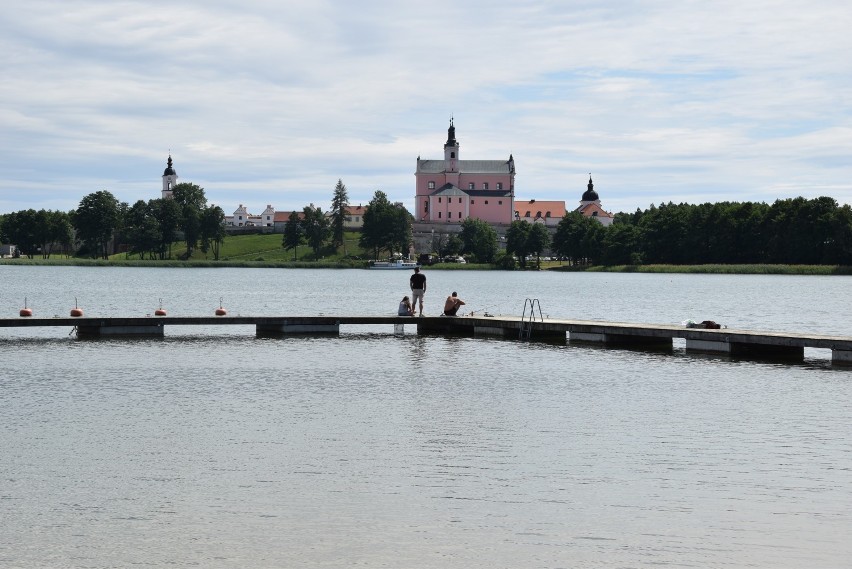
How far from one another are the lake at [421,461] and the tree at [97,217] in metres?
144

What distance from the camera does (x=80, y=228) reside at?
17550 centimetres

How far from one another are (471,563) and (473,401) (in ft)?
41.9

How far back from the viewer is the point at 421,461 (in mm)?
18141

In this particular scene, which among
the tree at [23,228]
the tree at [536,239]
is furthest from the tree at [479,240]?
the tree at [23,228]

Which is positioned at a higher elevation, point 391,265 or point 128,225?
point 128,225

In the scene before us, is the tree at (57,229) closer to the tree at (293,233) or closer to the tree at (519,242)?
the tree at (293,233)

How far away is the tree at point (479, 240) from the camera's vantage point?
18700 centimetres

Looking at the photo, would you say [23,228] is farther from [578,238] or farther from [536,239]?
[578,238]

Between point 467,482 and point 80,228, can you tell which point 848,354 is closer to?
point 467,482

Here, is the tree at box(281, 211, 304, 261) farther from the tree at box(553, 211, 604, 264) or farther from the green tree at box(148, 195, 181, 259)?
the tree at box(553, 211, 604, 264)

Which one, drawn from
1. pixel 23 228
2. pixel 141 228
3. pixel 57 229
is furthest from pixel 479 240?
pixel 23 228

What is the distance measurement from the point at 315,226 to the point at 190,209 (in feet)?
77.8

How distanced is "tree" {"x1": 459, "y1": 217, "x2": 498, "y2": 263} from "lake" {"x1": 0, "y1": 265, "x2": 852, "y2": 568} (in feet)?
495

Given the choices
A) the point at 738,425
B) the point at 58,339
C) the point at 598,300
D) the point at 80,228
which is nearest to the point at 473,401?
the point at 738,425
